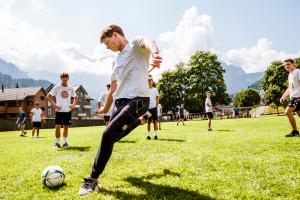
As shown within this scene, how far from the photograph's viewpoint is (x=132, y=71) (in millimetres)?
5164

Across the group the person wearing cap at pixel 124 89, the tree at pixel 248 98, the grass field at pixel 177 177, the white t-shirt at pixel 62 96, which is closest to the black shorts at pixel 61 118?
the white t-shirt at pixel 62 96

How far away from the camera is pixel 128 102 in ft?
16.6

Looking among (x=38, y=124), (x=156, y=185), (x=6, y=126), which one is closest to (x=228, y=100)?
(x=6, y=126)

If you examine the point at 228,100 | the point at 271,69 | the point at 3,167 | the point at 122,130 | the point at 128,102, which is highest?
the point at 271,69

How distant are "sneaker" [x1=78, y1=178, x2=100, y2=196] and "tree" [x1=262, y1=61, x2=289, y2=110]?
254ft

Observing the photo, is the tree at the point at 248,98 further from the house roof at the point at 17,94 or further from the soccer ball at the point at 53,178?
the soccer ball at the point at 53,178

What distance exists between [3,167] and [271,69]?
271ft

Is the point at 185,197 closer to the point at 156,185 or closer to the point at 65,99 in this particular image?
the point at 156,185

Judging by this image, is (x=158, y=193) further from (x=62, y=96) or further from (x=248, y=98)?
(x=248, y=98)

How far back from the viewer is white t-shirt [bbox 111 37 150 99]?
16.8 feet

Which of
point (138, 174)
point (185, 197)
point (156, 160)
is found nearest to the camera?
point (185, 197)

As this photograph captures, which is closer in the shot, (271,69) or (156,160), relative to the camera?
(156,160)

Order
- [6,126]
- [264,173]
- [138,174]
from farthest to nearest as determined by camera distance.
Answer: [6,126] < [138,174] < [264,173]

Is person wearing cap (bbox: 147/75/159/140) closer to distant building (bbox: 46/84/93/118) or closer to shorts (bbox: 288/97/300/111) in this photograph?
shorts (bbox: 288/97/300/111)
